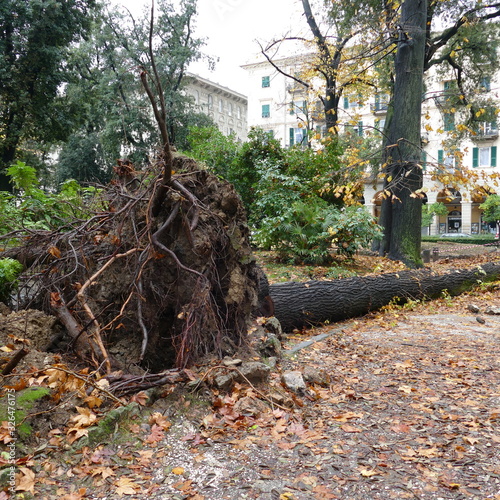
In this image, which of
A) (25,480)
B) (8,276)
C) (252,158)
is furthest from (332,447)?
(252,158)

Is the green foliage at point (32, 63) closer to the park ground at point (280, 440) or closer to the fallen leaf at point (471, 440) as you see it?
the park ground at point (280, 440)

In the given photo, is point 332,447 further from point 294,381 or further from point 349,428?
point 294,381

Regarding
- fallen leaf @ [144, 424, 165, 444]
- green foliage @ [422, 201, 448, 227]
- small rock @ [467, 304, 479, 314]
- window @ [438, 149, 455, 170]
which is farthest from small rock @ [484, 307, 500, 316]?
green foliage @ [422, 201, 448, 227]

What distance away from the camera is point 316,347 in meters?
5.75

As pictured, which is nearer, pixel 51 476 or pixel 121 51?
pixel 51 476

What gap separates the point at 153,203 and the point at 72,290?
3.83 feet

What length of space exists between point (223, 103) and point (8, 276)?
49224 mm

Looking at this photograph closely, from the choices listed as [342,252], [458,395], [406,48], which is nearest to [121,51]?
[406,48]

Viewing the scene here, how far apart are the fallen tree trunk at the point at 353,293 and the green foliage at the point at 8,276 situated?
11.4 ft

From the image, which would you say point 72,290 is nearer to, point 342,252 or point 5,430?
point 5,430

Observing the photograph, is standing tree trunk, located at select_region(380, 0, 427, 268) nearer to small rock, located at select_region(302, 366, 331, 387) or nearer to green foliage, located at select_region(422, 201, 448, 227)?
small rock, located at select_region(302, 366, 331, 387)

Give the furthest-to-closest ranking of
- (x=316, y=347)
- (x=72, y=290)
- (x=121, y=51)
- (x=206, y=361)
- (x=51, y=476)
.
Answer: (x=121, y=51)
(x=316, y=347)
(x=72, y=290)
(x=206, y=361)
(x=51, y=476)

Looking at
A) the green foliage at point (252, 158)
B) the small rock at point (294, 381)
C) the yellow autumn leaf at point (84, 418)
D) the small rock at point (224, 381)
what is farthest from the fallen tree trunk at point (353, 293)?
the green foliage at point (252, 158)

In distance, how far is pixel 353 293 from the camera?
25.3 feet
